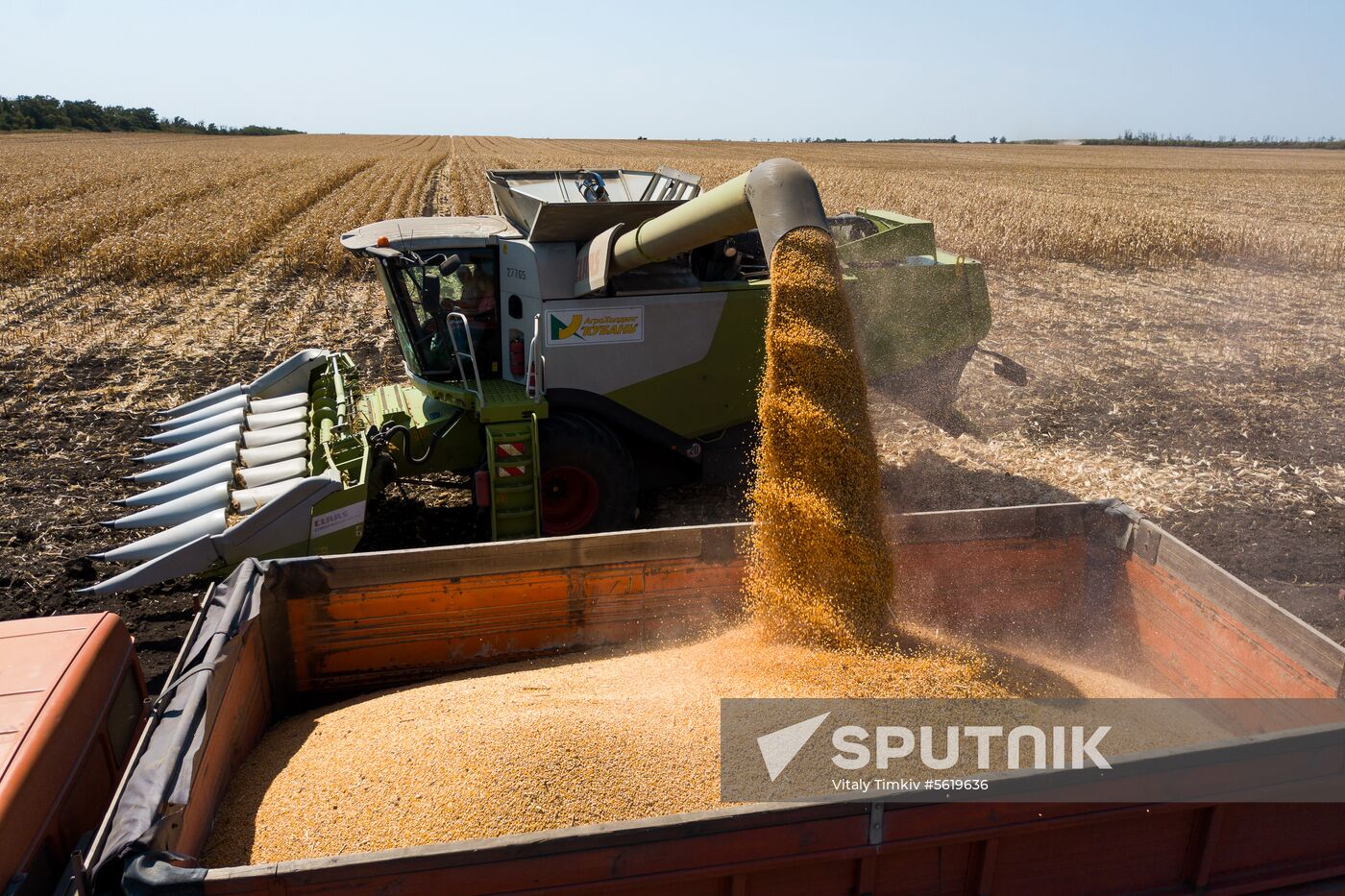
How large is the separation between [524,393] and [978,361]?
655cm

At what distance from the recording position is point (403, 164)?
3856cm

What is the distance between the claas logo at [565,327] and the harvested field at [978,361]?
1.71m

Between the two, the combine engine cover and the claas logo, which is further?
the claas logo

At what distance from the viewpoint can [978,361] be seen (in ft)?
35.4

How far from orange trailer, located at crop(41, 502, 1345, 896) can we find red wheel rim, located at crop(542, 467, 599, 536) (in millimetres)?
2001

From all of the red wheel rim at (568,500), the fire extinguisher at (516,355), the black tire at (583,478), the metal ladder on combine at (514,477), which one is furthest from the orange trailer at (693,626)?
the fire extinguisher at (516,355)

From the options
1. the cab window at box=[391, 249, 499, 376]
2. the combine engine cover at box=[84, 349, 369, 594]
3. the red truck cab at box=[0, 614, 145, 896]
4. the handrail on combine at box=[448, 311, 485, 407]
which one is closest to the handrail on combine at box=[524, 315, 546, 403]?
the handrail on combine at box=[448, 311, 485, 407]

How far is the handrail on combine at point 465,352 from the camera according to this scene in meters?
5.83

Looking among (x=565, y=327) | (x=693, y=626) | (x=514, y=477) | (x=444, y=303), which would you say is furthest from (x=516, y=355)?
(x=693, y=626)

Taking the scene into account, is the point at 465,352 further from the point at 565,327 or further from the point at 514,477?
the point at 514,477

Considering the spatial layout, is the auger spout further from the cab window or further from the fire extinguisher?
the cab window

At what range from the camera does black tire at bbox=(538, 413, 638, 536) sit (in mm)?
6082

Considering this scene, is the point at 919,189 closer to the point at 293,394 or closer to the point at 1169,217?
the point at 1169,217

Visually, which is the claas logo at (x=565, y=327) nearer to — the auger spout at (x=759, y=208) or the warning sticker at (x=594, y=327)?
the warning sticker at (x=594, y=327)
